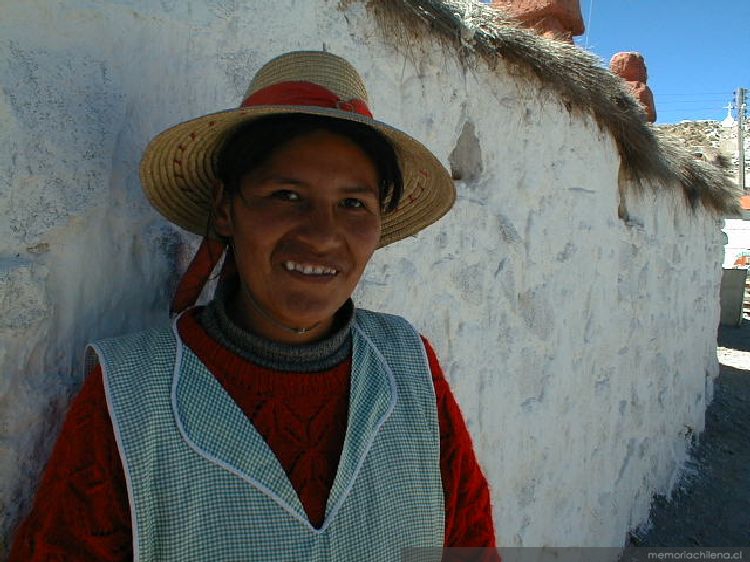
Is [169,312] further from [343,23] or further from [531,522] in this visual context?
[531,522]

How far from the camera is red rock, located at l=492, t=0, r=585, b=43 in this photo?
412cm

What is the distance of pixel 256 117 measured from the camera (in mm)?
1157

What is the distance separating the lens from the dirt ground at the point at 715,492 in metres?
4.20

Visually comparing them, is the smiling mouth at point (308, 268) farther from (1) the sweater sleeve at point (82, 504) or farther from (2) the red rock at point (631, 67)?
(2) the red rock at point (631, 67)

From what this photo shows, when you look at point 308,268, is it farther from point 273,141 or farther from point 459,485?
point 459,485

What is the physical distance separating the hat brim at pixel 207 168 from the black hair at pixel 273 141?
15mm

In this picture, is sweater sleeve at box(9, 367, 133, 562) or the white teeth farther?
the white teeth

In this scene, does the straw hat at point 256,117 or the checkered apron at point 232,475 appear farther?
the straw hat at point 256,117

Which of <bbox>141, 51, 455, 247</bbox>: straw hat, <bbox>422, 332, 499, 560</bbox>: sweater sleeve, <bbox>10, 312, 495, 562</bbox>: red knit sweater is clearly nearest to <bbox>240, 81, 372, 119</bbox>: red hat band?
<bbox>141, 51, 455, 247</bbox>: straw hat

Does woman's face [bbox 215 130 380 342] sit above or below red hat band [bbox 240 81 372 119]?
below

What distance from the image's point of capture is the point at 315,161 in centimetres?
115

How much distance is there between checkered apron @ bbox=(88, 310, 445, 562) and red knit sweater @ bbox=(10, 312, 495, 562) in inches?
1.1

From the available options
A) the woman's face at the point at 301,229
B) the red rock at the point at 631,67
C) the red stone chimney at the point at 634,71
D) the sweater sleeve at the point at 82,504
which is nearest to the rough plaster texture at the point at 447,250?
the sweater sleeve at the point at 82,504

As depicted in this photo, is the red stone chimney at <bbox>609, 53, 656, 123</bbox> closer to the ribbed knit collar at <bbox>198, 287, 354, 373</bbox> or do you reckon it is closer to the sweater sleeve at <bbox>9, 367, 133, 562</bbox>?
the ribbed knit collar at <bbox>198, 287, 354, 373</bbox>
